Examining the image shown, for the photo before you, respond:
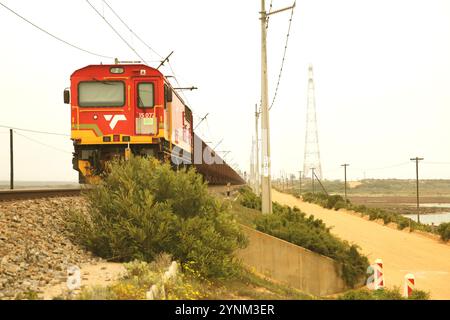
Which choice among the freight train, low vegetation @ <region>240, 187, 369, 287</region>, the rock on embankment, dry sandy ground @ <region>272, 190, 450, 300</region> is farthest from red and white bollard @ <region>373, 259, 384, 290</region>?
the freight train

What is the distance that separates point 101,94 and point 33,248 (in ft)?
29.8

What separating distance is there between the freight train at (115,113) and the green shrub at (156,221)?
5.22 metres

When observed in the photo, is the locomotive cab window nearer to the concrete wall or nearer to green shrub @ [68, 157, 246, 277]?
the concrete wall

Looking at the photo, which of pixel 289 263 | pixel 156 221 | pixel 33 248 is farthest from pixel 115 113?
pixel 33 248

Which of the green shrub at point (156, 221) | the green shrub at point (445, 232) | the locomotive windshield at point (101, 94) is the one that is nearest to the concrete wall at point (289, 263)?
the green shrub at point (156, 221)

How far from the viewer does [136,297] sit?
6.46 m

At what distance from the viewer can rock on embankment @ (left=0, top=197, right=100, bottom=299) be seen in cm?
704

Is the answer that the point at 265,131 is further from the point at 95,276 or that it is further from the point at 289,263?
the point at 95,276

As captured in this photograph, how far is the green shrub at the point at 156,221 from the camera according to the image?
9.41m

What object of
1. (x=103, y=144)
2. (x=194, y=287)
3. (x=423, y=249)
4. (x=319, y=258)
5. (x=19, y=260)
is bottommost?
(x=423, y=249)

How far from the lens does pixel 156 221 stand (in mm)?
9664
